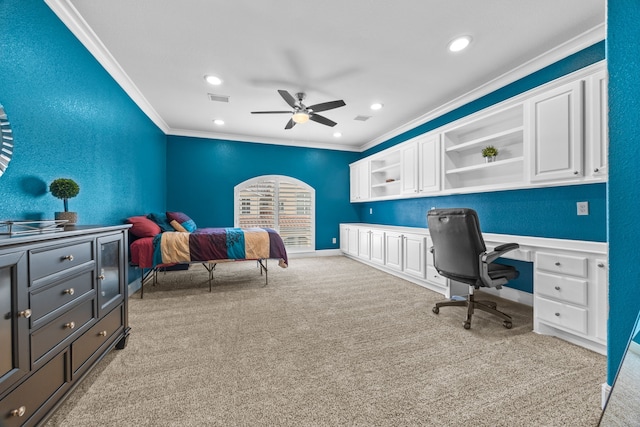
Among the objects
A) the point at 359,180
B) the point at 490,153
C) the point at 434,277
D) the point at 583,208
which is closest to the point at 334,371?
the point at 434,277

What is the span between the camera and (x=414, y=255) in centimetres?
385

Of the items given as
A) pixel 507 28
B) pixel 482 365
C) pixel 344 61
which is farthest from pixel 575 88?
pixel 482 365

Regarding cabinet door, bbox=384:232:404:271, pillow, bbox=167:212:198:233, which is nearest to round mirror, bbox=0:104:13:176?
pillow, bbox=167:212:198:233

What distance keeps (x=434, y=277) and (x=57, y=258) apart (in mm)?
3690

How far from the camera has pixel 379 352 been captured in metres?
1.99

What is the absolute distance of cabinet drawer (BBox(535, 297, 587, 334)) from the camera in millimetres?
2027

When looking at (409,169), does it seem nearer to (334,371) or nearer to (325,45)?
(325,45)

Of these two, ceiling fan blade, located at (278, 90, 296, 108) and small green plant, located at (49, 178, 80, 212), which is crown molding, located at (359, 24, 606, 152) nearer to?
ceiling fan blade, located at (278, 90, 296, 108)

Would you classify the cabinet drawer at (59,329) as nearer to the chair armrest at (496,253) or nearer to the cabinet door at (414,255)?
the chair armrest at (496,253)

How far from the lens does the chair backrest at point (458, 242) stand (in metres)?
2.29

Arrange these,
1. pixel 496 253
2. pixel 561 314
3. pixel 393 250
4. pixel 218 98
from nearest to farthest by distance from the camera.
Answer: pixel 561 314 < pixel 496 253 < pixel 218 98 < pixel 393 250

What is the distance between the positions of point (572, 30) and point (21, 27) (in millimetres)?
4382

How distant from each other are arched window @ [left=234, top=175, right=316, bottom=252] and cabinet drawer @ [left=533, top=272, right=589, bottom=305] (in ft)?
14.8

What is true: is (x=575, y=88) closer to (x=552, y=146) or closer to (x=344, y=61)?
(x=552, y=146)
